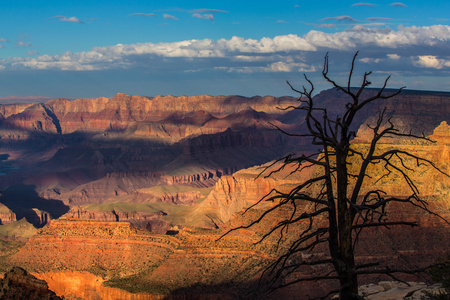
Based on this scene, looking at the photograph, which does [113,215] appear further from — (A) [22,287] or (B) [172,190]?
(A) [22,287]

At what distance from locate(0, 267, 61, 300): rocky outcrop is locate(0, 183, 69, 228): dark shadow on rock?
11943 centimetres

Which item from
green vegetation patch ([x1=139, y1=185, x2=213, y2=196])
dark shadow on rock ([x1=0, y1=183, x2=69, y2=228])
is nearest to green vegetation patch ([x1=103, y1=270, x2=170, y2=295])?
dark shadow on rock ([x1=0, y1=183, x2=69, y2=228])

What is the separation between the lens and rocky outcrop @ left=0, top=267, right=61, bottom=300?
2877cm

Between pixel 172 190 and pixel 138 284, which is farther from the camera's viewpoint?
pixel 172 190

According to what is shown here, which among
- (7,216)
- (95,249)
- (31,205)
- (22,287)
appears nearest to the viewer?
(22,287)

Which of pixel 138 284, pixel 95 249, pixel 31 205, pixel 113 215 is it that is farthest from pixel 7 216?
pixel 138 284

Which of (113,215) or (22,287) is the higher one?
(22,287)

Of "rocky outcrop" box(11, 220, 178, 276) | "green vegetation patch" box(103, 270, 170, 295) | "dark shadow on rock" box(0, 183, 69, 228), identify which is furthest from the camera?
"dark shadow on rock" box(0, 183, 69, 228)

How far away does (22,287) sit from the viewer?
29.4 metres

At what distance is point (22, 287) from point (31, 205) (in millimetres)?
157437

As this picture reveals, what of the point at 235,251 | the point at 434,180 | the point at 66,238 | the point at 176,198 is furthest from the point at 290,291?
the point at 176,198

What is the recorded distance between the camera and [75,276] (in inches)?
2303

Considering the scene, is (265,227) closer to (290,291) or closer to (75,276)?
(290,291)

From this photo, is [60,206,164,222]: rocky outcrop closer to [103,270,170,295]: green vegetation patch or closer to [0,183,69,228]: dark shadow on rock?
[0,183,69,228]: dark shadow on rock
